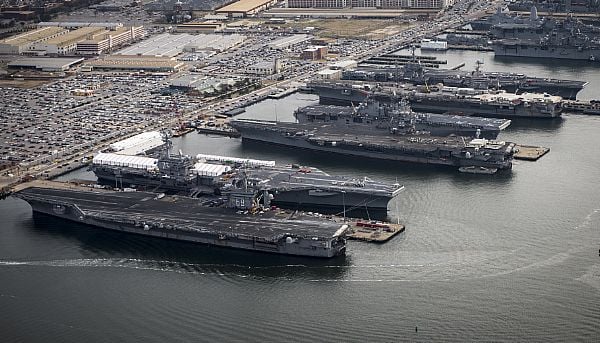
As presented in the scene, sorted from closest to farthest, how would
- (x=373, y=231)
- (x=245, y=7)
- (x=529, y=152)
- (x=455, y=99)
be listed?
(x=373, y=231)
(x=529, y=152)
(x=455, y=99)
(x=245, y=7)

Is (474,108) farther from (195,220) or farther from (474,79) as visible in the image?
(195,220)

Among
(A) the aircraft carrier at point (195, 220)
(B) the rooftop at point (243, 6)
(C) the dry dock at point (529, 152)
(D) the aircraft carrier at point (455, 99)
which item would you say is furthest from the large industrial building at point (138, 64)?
(C) the dry dock at point (529, 152)

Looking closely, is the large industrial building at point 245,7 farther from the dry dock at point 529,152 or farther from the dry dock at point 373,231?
the dry dock at point 373,231

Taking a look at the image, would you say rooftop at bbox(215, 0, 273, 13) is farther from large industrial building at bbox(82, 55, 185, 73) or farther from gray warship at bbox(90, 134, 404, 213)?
gray warship at bbox(90, 134, 404, 213)

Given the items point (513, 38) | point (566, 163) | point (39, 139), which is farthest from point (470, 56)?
point (39, 139)

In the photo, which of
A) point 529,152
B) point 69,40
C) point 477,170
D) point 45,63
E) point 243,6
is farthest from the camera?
point 243,6

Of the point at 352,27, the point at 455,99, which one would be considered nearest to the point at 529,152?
the point at 455,99

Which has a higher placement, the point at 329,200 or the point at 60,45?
the point at 60,45
